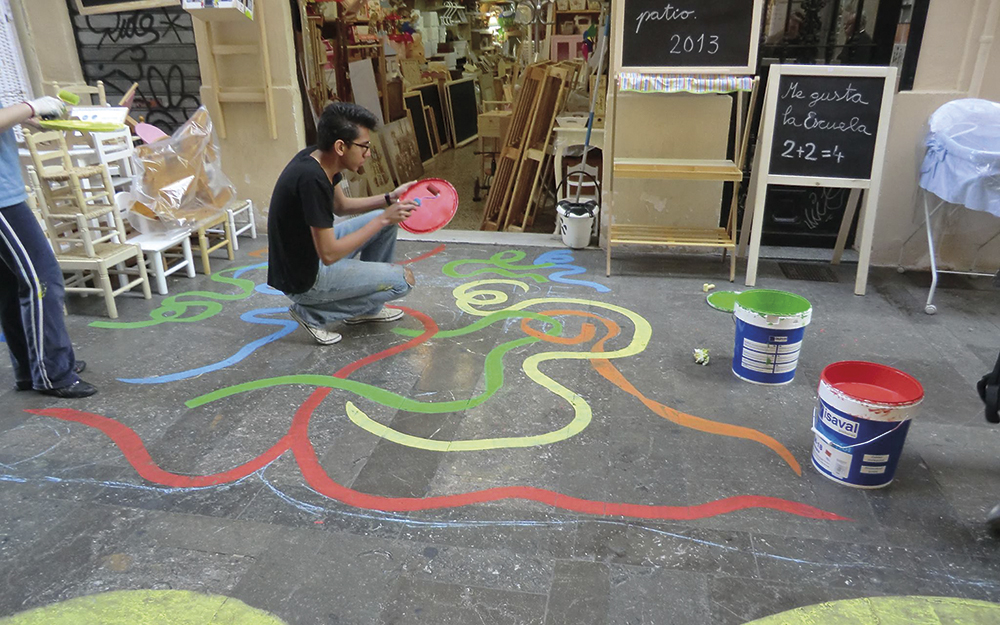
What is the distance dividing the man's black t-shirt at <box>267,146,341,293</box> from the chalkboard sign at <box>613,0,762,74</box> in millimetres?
2326

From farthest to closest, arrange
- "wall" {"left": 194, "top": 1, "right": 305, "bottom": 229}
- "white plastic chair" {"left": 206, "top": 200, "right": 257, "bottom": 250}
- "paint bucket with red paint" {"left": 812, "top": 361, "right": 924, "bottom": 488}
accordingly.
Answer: "wall" {"left": 194, "top": 1, "right": 305, "bottom": 229} → "white plastic chair" {"left": 206, "top": 200, "right": 257, "bottom": 250} → "paint bucket with red paint" {"left": 812, "top": 361, "right": 924, "bottom": 488}

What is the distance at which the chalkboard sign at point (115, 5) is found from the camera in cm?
512

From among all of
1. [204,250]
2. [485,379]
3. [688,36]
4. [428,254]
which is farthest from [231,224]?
[688,36]

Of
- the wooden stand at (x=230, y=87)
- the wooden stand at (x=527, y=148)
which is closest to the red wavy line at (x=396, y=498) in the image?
the wooden stand at (x=230, y=87)

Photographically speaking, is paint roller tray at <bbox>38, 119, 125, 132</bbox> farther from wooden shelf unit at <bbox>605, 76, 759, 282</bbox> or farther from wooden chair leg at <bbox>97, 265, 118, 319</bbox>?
wooden shelf unit at <bbox>605, 76, 759, 282</bbox>

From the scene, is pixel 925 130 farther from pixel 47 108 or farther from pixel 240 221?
pixel 240 221

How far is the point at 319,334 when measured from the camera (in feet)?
11.6

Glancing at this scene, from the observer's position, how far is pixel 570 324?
12.2 feet

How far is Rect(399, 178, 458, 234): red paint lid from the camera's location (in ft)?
11.7

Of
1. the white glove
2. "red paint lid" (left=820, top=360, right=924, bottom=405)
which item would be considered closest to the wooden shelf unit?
"red paint lid" (left=820, top=360, right=924, bottom=405)

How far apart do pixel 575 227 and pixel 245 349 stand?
261 centimetres

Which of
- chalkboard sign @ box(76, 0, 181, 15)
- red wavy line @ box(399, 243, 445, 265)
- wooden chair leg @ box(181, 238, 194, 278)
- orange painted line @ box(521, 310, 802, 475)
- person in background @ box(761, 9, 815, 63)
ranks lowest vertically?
orange painted line @ box(521, 310, 802, 475)

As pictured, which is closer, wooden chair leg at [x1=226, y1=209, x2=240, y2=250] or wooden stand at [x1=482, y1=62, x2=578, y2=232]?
wooden chair leg at [x1=226, y1=209, x2=240, y2=250]

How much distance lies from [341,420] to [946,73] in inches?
172
